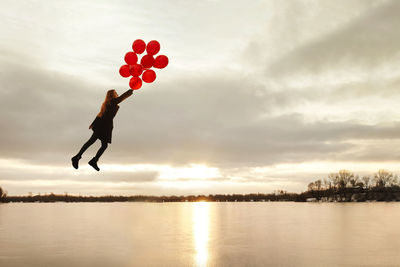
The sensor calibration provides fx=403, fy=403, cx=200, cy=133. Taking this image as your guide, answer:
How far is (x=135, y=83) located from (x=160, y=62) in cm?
62

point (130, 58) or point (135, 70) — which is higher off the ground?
point (130, 58)

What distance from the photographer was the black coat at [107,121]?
6684 mm

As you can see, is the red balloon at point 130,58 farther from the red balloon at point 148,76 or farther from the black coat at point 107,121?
the black coat at point 107,121

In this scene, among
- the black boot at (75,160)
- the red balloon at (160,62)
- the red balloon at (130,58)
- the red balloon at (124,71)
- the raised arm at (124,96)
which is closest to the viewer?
the raised arm at (124,96)

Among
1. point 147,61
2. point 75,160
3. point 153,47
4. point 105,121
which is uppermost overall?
point 153,47

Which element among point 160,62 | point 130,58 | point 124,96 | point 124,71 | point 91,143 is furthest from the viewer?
point 160,62

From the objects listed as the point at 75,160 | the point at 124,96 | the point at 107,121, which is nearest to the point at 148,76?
the point at 124,96

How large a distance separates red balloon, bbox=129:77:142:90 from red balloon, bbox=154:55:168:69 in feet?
1.42

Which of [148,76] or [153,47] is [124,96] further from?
[153,47]

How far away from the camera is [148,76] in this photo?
23.3ft

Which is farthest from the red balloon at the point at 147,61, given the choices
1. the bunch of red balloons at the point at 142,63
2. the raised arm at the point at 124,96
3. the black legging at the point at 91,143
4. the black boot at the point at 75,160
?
the black boot at the point at 75,160

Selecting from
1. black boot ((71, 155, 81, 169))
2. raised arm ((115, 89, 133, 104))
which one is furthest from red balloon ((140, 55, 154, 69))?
black boot ((71, 155, 81, 169))

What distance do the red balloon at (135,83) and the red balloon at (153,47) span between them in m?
0.54

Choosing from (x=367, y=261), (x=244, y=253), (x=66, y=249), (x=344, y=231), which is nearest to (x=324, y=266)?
(x=367, y=261)
